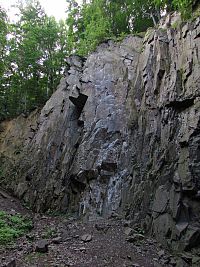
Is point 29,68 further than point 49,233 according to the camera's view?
Yes

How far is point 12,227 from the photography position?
37.3 feet

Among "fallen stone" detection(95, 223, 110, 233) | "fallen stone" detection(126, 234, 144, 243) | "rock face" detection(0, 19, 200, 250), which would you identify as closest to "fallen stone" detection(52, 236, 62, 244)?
"fallen stone" detection(95, 223, 110, 233)

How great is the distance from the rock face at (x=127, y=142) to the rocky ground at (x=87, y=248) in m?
0.79

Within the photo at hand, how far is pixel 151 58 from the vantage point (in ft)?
47.2

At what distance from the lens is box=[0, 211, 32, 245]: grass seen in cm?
1006

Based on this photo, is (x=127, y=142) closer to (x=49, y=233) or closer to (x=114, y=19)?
(x=49, y=233)

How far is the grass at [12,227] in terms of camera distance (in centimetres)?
1006

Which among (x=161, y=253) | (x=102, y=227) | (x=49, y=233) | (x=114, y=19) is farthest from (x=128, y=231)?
(x=114, y=19)

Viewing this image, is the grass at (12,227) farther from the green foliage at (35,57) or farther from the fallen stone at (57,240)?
the green foliage at (35,57)

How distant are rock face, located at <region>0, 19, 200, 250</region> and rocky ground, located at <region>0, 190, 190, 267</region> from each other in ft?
2.58

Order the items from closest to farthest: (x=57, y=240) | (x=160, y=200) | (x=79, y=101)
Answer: (x=57, y=240), (x=160, y=200), (x=79, y=101)

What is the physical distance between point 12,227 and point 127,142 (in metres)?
6.09

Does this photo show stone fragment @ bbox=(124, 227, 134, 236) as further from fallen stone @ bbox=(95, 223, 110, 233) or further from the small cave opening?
the small cave opening

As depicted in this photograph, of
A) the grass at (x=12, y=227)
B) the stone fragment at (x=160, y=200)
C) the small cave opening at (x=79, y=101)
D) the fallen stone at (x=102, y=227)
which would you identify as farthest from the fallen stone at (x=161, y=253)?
the small cave opening at (x=79, y=101)
